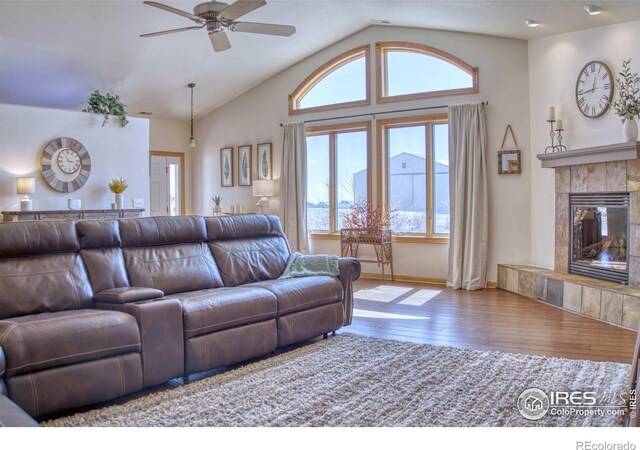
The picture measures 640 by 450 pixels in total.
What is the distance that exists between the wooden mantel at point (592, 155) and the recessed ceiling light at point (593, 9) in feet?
4.13

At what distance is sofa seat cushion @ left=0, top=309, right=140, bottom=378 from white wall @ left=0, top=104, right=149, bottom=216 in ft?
14.6

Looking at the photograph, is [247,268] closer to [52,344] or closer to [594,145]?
[52,344]

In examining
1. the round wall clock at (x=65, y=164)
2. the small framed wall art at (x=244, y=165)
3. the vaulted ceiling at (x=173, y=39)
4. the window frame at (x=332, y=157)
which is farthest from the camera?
the small framed wall art at (x=244, y=165)

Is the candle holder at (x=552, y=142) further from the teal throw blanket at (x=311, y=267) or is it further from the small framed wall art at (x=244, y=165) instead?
the small framed wall art at (x=244, y=165)

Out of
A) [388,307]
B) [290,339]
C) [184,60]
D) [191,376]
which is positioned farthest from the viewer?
[184,60]

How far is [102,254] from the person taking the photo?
3.70 metres

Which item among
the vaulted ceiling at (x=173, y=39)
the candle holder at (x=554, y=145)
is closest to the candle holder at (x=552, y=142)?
the candle holder at (x=554, y=145)

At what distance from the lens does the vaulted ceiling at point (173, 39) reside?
5816mm

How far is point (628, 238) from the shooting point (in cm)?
526

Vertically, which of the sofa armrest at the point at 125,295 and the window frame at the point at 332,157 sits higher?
the window frame at the point at 332,157

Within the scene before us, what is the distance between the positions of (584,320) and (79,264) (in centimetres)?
428

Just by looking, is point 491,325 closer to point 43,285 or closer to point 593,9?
point 593,9

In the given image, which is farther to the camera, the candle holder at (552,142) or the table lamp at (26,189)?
the table lamp at (26,189)
